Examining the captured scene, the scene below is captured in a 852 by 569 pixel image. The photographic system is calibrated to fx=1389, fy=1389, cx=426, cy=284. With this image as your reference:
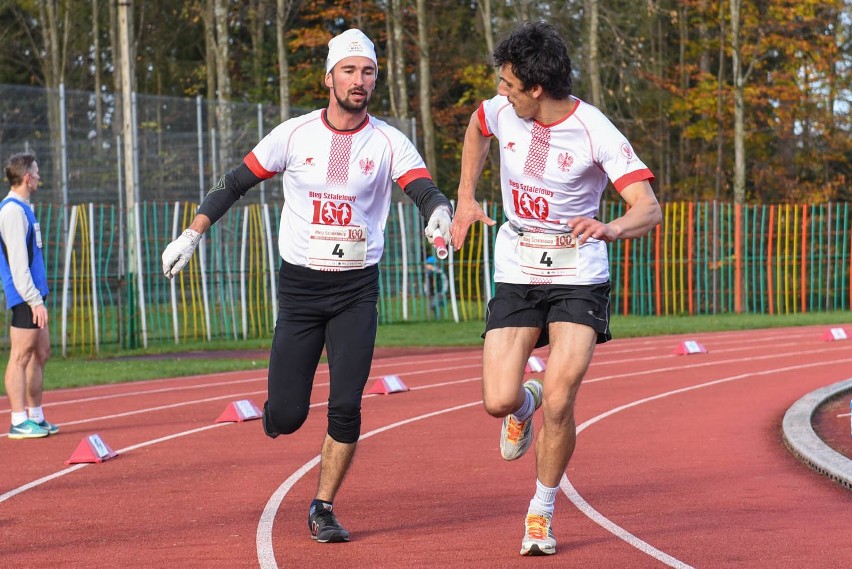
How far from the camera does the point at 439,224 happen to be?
6.27 m

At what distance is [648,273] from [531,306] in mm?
24057

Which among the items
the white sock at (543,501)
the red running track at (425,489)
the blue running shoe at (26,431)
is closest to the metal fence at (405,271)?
the red running track at (425,489)

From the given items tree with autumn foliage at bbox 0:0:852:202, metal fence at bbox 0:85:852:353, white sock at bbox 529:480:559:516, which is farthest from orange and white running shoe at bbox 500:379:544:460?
tree with autumn foliage at bbox 0:0:852:202

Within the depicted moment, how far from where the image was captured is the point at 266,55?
146 ft

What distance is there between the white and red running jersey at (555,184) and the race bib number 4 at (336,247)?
717 mm

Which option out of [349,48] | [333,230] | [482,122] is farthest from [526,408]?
[349,48]

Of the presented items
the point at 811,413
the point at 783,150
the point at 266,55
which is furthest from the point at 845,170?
the point at 811,413

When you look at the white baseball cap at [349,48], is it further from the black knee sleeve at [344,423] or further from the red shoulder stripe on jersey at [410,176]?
the black knee sleeve at [344,423]

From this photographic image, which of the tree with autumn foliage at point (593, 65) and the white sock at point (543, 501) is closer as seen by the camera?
the white sock at point (543, 501)

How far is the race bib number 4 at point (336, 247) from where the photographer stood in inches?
263

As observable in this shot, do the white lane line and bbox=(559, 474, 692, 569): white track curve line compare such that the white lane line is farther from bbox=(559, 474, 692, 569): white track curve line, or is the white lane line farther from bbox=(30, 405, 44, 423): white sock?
bbox=(559, 474, 692, 569): white track curve line

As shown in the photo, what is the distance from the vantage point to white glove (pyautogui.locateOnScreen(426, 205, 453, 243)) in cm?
621

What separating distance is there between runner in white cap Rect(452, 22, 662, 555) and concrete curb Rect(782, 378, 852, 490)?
2572 millimetres

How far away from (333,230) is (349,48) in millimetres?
880
